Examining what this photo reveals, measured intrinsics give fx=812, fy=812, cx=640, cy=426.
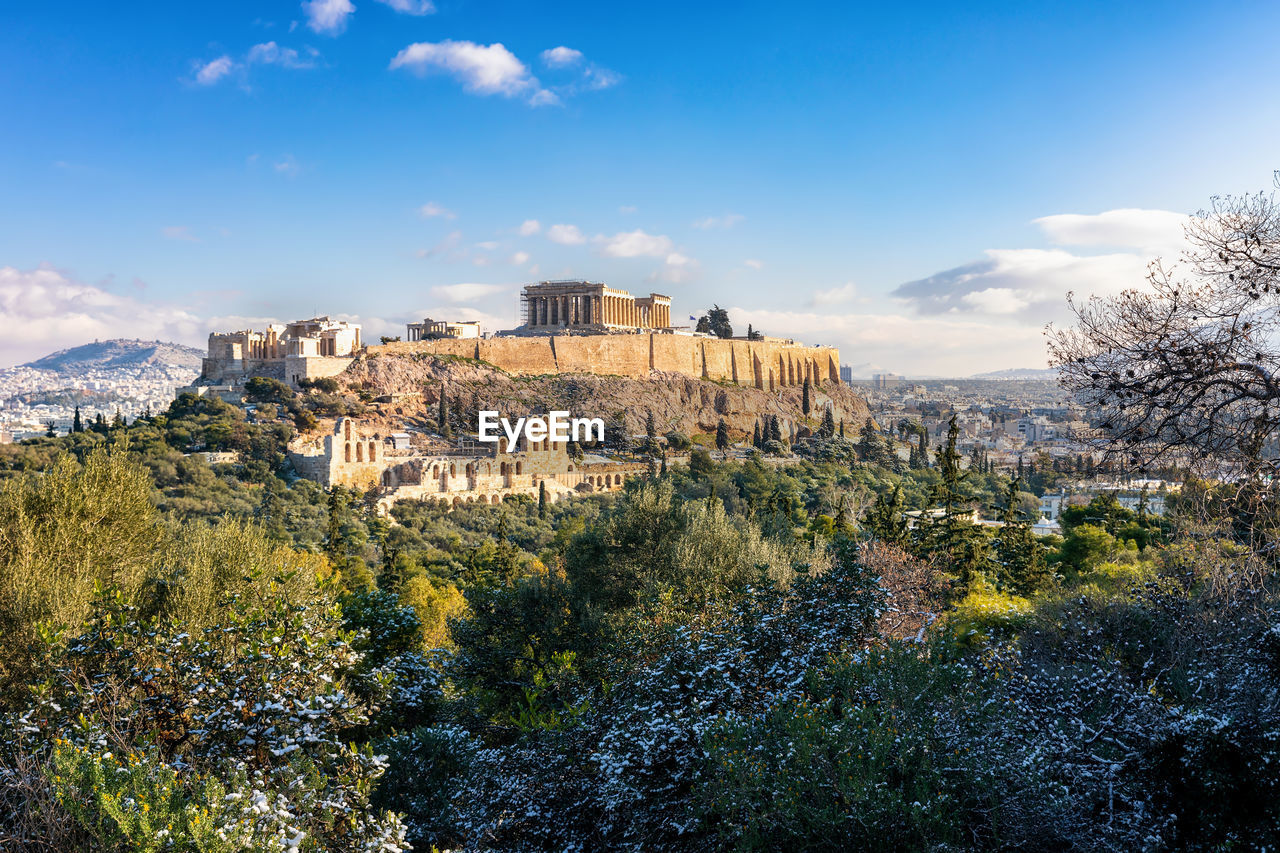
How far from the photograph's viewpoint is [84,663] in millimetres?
5594

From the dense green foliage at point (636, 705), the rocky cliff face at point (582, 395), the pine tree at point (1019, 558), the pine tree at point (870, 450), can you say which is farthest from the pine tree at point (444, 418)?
the dense green foliage at point (636, 705)

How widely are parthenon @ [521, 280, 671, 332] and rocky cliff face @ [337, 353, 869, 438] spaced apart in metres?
8.08

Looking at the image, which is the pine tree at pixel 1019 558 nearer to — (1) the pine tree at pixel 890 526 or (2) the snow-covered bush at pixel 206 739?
(1) the pine tree at pixel 890 526

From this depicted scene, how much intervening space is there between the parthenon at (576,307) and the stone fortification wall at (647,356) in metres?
4.19

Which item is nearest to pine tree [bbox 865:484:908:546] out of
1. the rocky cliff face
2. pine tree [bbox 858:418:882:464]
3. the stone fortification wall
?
pine tree [bbox 858:418:882:464]

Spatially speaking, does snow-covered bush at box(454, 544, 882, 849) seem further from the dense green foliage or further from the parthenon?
the parthenon

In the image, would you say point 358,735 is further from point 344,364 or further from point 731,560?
point 344,364

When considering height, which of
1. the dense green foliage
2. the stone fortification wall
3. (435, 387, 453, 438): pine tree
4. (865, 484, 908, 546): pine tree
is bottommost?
(865, 484, 908, 546): pine tree

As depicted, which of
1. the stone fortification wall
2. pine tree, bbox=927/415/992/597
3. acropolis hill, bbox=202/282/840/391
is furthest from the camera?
the stone fortification wall

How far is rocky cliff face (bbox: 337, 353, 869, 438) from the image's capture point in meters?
49.6

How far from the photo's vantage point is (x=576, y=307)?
67938 mm

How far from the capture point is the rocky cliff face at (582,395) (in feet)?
163

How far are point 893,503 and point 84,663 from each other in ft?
48.5

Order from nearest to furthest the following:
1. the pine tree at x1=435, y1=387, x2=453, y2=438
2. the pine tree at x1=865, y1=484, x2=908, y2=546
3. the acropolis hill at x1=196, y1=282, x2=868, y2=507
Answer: the pine tree at x1=865, y1=484, x2=908, y2=546 → the acropolis hill at x1=196, y1=282, x2=868, y2=507 → the pine tree at x1=435, y1=387, x2=453, y2=438
